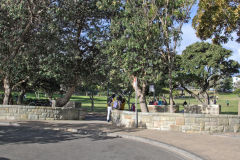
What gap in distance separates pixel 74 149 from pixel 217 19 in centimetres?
1004

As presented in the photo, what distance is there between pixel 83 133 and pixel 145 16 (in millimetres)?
6562

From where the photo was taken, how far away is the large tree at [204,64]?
2403 centimetres

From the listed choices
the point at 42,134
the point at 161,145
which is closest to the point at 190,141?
the point at 161,145

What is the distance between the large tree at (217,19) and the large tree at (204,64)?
839cm

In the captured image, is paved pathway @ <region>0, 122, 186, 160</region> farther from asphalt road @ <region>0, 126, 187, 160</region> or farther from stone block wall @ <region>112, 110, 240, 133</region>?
stone block wall @ <region>112, 110, 240, 133</region>

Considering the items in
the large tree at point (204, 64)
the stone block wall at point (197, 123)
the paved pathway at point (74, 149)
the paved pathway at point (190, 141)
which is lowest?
the paved pathway at point (74, 149)

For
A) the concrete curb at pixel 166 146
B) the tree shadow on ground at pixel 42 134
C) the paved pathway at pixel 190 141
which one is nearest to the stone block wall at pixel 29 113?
the tree shadow on ground at pixel 42 134

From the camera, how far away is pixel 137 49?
14.2 m

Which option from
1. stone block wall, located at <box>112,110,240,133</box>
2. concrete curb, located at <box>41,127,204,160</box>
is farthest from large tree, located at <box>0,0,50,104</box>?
stone block wall, located at <box>112,110,240,133</box>

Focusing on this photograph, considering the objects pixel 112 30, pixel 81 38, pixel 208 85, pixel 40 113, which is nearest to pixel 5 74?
pixel 40 113

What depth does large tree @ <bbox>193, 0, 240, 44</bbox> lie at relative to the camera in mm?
13617

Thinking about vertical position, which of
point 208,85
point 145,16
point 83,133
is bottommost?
point 83,133

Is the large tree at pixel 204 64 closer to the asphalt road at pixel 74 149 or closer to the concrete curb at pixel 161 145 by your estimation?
the concrete curb at pixel 161 145

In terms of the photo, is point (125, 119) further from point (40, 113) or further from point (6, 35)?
point (6, 35)
